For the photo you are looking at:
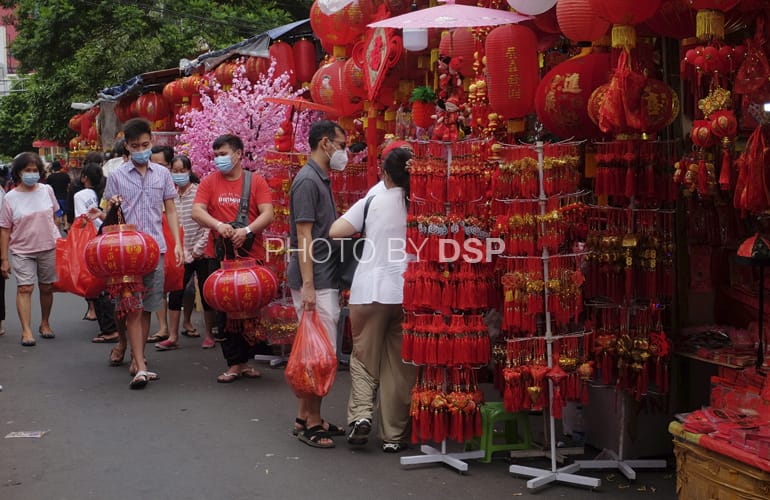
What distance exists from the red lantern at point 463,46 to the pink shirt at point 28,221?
5.12 meters

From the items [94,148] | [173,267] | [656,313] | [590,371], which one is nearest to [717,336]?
[656,313]

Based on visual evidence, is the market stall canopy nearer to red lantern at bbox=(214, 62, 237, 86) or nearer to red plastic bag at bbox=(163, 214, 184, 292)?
red lantern at bbox=(214, 62, 237, 86)

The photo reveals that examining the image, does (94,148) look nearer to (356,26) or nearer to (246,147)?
(246,147)

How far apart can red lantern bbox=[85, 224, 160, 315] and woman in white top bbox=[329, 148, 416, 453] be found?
2343 mm

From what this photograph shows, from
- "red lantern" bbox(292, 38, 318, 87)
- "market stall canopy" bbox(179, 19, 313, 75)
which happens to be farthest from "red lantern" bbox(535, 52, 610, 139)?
"red lantern" bbox(292, 38, 318, 87)

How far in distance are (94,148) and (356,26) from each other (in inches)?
655

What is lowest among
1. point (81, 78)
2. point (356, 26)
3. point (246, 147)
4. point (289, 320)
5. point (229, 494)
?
point (229, 494)

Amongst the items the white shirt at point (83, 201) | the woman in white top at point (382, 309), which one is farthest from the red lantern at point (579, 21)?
the white shirt at point (83, 201)

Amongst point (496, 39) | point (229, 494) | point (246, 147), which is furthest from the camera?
point (246, 147)

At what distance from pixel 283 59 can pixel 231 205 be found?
4.20 meters

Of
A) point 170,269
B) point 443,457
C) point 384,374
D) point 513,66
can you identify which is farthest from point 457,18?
point 170,269

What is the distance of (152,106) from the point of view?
16797 millimetres

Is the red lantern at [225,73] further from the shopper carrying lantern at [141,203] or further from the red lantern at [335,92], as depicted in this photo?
the shopper carrying lantern at [141,203]

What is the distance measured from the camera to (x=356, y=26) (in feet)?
28.5
